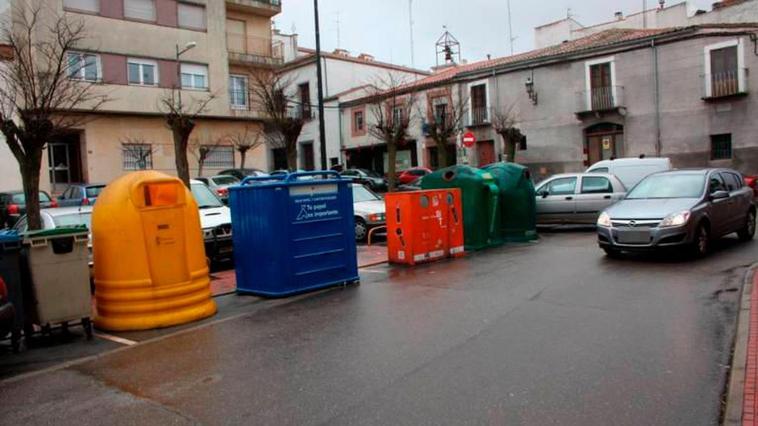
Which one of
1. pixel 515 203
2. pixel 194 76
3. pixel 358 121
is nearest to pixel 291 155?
pixel 515 203

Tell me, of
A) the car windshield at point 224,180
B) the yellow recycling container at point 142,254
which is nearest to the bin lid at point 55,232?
the yellow recycling container at point 142,254

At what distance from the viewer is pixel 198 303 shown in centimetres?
775

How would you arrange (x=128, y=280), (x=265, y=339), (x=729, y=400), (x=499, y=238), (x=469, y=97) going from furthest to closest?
(x=469, y=97), (x=499, y=238), (x=128, y=280), (x=265, y=339), (x=729, y=400)

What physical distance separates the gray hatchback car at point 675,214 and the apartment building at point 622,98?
1913 centimetres

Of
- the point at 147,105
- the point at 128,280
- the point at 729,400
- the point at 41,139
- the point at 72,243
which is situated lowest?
the point at 729,400

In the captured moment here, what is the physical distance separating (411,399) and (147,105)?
29343 mm

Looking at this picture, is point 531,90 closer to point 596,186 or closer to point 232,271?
point 596,186

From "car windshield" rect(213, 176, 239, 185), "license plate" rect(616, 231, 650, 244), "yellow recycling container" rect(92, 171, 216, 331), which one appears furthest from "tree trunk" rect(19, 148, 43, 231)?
"car windshield" rect(213, 176, 239, 185)

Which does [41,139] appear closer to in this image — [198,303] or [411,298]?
[198,303]

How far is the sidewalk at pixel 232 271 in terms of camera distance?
977 cm

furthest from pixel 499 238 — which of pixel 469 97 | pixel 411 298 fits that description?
pixel 469 97

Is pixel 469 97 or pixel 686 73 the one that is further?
pixel 469 97

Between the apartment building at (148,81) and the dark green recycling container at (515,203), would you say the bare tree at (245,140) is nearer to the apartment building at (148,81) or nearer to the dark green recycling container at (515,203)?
the apartment building at (148,81)

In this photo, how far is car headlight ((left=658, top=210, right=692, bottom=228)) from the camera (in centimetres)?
1024
